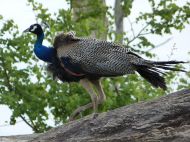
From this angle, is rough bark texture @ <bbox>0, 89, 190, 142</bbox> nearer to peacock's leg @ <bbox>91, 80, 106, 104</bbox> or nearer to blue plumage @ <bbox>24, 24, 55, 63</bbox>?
peacock's leg @ <bbox>91, 80, 106, 104</bbox>

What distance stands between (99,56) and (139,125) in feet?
5.48

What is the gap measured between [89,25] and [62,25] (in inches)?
26.6

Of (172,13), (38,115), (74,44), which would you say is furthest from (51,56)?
(172,13)

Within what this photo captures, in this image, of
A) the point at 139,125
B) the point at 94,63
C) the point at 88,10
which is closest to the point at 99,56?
the point at 94,63

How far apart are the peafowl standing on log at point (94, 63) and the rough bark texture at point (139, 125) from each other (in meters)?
0.72

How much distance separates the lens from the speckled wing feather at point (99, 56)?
9742 millimetres

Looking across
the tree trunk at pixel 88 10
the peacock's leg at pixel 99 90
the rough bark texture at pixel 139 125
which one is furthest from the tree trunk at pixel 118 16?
the rough bark texture at pixel 139 125

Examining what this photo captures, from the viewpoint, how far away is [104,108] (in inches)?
627

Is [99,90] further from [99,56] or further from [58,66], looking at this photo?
[99,56]

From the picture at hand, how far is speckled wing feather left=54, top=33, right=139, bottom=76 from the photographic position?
32.0ft

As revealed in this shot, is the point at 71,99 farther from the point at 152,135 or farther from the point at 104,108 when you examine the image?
the point at 152,135

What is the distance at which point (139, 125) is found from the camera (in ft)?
27.9

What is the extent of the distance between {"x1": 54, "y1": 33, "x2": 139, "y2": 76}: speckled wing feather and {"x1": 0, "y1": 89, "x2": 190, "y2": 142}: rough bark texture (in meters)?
0.74

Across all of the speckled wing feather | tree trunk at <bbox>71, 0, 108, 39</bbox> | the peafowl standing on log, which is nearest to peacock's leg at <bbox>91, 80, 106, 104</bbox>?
the peafowl standing on log
